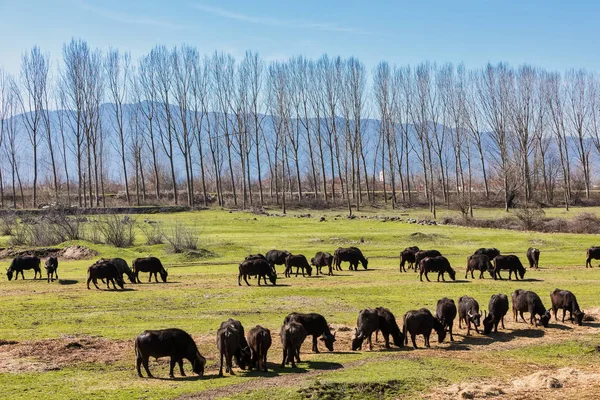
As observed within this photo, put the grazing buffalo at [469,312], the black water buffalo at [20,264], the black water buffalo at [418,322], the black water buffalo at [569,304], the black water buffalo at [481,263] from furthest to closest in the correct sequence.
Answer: the black water buffalo at [20,264] → the black water buffalo at [481,263] → the black water buffalo at [569,304] → the grazing buffalo at [469,312] → the black water buffalo at [418,322]

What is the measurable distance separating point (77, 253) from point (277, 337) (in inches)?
1195

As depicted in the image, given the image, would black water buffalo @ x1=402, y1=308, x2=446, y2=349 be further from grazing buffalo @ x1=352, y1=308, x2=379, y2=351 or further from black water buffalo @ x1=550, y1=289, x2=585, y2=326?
black water buffalo @ x1=550, y1=289, x2=585, y2=326

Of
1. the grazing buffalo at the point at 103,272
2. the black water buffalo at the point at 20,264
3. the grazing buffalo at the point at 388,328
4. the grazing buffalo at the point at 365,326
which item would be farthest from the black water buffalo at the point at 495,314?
the black water buffalo at the point at 20,264

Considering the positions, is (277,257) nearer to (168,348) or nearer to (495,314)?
(495,314)

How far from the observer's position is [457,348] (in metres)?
19.2

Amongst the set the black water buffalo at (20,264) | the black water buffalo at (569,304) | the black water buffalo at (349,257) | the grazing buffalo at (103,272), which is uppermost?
the black water buffalo at (20,264)

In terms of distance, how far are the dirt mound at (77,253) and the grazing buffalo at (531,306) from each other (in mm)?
31620

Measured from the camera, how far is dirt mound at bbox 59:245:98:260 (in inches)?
1823

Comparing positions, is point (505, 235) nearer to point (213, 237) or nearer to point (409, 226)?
point (409, 226)

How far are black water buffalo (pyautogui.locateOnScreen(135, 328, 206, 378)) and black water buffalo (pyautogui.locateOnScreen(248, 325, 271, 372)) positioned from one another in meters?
1.28

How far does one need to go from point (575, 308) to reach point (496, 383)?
26.2ft

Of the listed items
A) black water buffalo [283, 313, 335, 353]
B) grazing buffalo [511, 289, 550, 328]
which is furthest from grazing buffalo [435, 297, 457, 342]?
black water buffalo [283, 313, 335, 353]

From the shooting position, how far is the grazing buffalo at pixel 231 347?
16172mm

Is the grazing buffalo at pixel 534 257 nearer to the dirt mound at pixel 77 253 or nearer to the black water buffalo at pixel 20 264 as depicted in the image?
the black water buffalo at pixel 20 264
